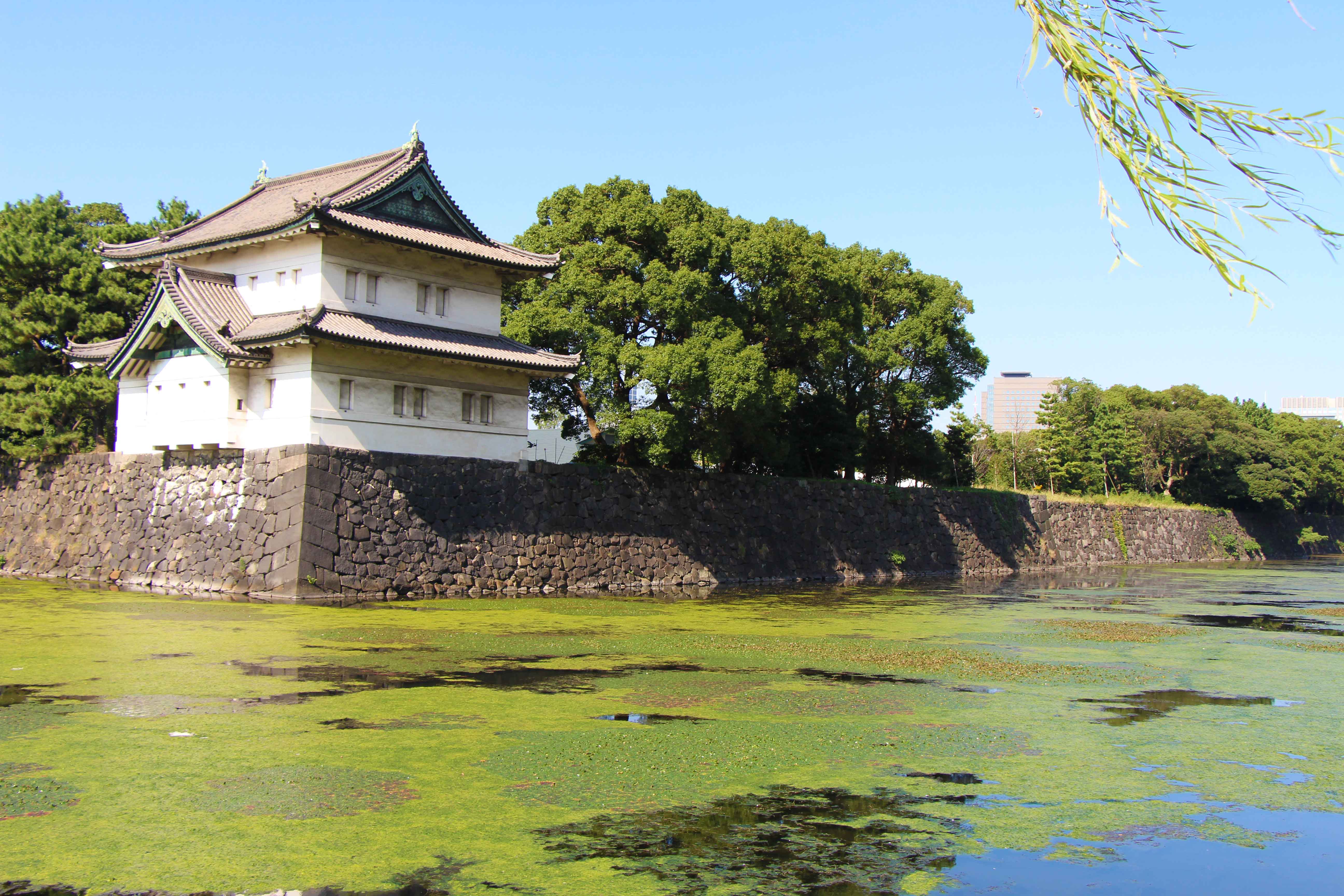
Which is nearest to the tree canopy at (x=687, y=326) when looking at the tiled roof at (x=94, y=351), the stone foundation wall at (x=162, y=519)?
the stone foundation wall at (x=162, y=519)

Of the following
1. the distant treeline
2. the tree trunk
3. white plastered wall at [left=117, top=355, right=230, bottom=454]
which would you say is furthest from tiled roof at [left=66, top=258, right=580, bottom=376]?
the distant treeline

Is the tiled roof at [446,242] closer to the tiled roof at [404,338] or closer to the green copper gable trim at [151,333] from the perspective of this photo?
the tiled roof at [404,338]

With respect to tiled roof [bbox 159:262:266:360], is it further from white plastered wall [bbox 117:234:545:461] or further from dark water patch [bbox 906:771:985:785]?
dark water patch [bbox 906:771:985:785]

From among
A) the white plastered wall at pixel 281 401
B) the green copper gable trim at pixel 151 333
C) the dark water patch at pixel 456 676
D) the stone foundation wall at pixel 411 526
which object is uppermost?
the green copper gable trim at pixel 151 333

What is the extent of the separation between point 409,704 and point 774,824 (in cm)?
430

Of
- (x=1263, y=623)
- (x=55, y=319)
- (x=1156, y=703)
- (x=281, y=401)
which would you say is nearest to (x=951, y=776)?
(x=1156, y=703)

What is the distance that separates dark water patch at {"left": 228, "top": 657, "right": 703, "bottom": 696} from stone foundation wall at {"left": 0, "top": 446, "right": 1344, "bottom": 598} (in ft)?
27.8

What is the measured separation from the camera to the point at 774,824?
5680mm

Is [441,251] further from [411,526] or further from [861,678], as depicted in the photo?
[861,678]

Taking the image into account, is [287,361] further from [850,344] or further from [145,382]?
[850,344]

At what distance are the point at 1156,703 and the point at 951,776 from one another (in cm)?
404

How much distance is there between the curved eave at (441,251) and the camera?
19922mm

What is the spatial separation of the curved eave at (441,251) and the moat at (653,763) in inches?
350

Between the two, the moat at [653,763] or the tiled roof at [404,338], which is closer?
the moat at [653,763]
